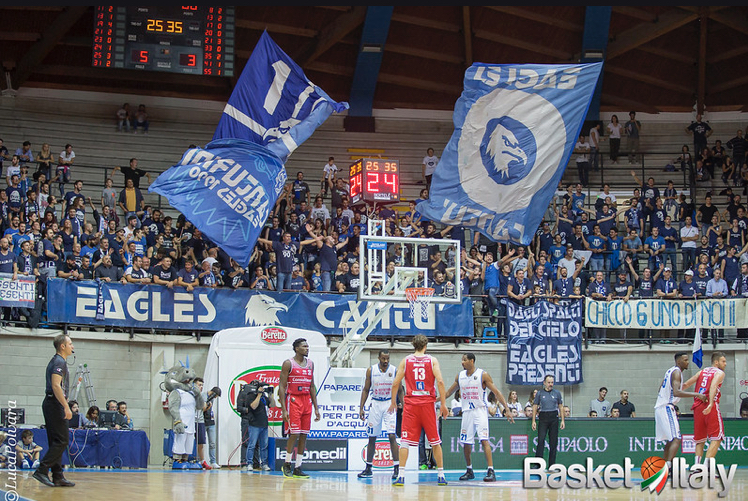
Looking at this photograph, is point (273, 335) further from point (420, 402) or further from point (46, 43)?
point (46, 43)

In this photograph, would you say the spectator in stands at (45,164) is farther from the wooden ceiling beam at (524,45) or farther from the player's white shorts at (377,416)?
the wooden ceiling beam at (524,45)

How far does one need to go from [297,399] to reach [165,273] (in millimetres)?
9080

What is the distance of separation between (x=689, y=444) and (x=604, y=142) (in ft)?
48.8

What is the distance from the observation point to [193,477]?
567 inches

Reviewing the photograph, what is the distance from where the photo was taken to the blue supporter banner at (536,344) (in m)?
24.2

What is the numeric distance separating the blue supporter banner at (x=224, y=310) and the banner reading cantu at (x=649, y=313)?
3.28 meters

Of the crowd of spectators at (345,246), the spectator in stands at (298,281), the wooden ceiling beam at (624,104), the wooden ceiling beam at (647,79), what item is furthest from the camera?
the wooden ceiling beam at (624,104)

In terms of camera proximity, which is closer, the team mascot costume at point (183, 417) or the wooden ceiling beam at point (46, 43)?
the team mascot costume at point (183, 417)

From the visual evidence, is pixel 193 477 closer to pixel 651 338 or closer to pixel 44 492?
pixel 44 492

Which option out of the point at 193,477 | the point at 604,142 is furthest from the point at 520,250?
the point at 193,477

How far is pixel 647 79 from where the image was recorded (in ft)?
112

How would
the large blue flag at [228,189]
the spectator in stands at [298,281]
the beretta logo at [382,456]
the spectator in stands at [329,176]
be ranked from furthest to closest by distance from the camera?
the spectator in stands at [329,176], the spectator in stands at [298,281], the large blue flag at [228,189], the beretta logo at [382,456]

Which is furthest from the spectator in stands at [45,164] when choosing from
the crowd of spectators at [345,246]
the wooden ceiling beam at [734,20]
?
the wooden ceiling beam at [734,20]

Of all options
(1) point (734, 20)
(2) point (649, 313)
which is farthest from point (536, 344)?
(1) point (734, 20)
